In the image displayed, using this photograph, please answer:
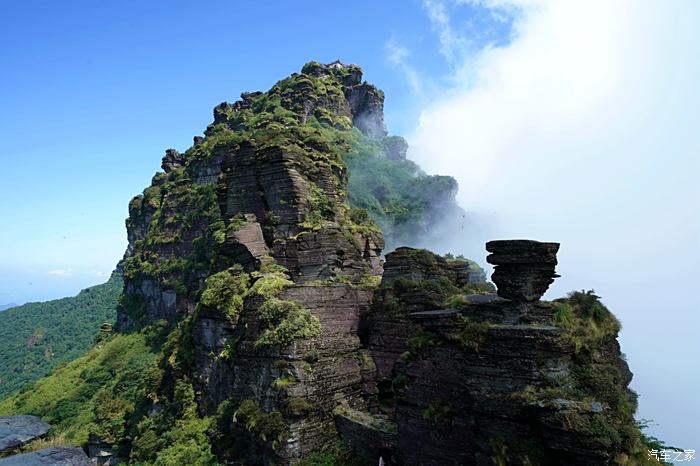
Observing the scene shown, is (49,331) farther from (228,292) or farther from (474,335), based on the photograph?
(474,335)

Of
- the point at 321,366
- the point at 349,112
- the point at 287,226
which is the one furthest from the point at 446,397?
the point at 349,112

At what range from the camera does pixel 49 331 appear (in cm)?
9056

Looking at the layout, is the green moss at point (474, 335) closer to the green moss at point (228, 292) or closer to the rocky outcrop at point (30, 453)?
the green moss at point (228, 292)

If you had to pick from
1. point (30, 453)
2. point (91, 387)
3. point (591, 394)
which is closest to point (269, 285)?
point (591, 394)

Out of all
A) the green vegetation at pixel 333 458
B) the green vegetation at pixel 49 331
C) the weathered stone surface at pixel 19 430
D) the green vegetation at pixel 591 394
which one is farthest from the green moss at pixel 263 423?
the green vegetation at pixel 49 331

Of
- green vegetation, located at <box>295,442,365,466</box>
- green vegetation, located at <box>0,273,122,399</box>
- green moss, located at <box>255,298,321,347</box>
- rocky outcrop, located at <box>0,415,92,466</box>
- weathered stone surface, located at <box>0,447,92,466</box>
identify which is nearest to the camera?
green vegetation, located at <box>295,442,365,466</box>

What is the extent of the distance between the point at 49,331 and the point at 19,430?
56.2m

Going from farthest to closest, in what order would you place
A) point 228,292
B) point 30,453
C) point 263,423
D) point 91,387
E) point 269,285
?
point 91,387
point 30,453
point 228,292
point 269,285
point 263,423

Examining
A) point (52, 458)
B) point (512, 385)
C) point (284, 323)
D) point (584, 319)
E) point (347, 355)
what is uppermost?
point (584, 319)

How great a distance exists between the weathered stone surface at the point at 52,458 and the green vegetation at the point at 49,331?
33.3 metres

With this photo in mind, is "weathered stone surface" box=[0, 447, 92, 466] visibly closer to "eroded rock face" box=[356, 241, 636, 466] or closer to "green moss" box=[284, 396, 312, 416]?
"green moss" box=[284, 396, 312, 416]

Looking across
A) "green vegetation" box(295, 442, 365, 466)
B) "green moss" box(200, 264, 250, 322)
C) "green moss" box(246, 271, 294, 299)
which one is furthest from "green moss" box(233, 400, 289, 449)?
"green moss" box(200, 264, 250, 322)

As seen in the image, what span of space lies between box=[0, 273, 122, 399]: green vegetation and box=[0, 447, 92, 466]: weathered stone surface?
33.3m

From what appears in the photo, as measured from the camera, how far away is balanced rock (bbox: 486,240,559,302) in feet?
38.3
